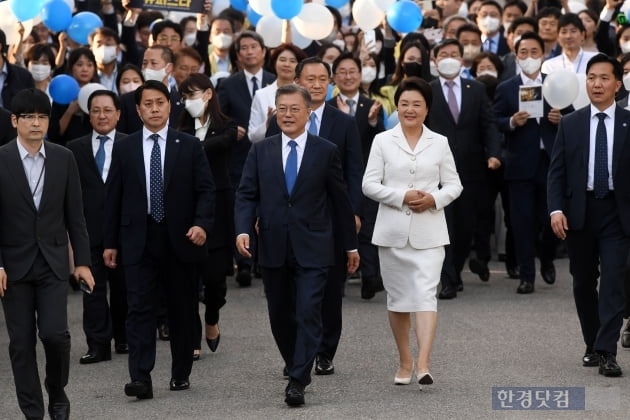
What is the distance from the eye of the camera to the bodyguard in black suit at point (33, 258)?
8.65 meters

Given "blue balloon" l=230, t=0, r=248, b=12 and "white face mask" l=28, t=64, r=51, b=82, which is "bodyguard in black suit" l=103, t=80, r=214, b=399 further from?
"blue balloon" l=230, t=0, r=248, b=12

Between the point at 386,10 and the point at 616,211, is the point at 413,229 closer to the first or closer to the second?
the point at 616,211

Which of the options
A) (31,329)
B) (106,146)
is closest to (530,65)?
(106,146)

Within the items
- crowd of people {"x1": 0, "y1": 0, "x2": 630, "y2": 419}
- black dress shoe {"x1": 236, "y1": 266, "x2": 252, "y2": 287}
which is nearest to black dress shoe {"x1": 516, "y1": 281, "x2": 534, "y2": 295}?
crowd of people {"x1": 0, "y1": 0, "x2": 630, "y2": 419}

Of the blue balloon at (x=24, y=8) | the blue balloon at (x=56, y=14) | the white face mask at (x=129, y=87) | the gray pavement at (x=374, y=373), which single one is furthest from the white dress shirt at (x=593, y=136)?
the blue balloon at (x=56, y=14)

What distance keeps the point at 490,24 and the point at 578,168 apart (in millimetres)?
7096

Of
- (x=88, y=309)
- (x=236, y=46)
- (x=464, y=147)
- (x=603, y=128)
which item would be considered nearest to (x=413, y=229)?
(x=603, y=128)

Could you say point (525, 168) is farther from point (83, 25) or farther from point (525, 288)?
point (83, 25)

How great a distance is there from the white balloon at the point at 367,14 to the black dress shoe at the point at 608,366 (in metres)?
5.93

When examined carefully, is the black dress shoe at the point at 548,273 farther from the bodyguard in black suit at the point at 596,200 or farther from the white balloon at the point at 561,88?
the bodyguard in black suit at the point at 596,200

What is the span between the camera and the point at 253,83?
14.4m

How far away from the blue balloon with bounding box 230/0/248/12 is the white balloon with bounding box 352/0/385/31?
257cm

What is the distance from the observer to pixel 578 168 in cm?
1035

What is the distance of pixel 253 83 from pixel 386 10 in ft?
5.82
